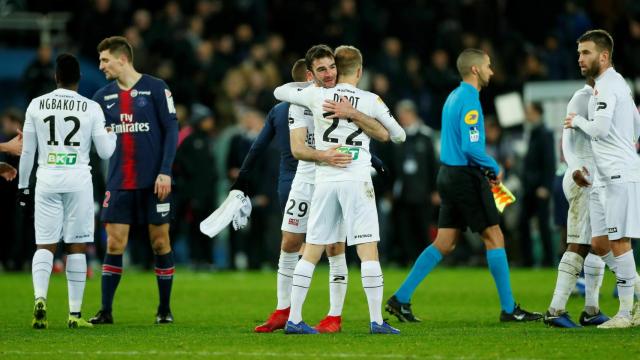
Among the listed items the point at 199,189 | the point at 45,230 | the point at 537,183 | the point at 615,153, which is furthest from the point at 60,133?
the point at 537,183

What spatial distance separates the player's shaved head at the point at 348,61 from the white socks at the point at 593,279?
3103 millimetres

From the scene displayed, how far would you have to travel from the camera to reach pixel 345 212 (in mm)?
10430

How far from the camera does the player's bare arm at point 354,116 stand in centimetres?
1040

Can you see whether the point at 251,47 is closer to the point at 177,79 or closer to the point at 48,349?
the point at 177,79

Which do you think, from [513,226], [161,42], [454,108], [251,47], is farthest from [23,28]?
[454,108]

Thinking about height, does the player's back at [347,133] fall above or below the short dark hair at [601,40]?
below

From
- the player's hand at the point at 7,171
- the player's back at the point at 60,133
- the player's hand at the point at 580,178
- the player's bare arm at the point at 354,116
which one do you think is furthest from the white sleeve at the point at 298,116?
the player's hand at the point at 7,171

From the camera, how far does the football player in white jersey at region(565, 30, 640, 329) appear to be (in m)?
10.8

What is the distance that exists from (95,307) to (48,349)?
4667 millimetres

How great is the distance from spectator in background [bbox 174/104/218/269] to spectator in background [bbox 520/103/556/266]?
5612 millimetres

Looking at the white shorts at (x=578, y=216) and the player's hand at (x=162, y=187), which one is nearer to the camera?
the white shorts at (x=578, y=216)

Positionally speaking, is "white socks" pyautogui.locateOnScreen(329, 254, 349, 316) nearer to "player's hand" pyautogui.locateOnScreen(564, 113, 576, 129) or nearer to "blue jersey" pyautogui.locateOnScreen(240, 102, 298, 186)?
"blue jersey" pyautogui.locateOnScreen(240, 102, 298, 186)

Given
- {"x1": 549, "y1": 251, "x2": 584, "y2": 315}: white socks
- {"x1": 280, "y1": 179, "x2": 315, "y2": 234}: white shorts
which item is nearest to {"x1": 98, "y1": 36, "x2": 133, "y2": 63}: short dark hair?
{"x1": 280, "y1": 179, "x2": 315, "y2": 234}: white shorts

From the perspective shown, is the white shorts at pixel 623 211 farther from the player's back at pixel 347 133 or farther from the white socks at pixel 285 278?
the white socks at pixel 285 278
